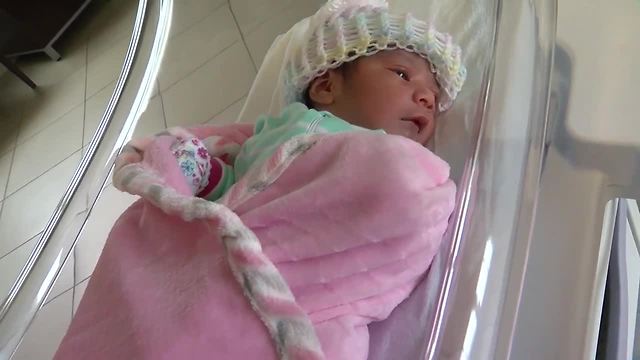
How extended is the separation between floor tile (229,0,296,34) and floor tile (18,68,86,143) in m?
0.36

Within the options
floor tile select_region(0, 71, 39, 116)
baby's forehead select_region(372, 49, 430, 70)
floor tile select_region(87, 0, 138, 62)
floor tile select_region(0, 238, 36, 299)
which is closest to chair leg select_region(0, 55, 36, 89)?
floor tile select_region(0, 71, 39, 116)

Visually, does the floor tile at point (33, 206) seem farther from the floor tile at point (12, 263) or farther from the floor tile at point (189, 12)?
the floor tile at point (189, 12)

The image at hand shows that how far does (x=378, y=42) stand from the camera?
2.50 ft

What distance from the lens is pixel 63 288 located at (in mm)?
925

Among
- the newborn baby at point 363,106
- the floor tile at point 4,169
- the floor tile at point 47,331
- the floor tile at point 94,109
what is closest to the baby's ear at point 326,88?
the newborn baby at point 363,106

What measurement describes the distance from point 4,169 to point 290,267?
3.15 ft

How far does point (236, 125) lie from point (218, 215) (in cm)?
28

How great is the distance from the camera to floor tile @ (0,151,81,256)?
1.16 metres

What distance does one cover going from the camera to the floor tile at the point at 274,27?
106cm

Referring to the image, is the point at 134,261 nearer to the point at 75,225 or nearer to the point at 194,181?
the point at 194,181

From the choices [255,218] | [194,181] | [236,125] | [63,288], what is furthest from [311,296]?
[63,288]

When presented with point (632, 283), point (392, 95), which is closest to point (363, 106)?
point (392, 95)

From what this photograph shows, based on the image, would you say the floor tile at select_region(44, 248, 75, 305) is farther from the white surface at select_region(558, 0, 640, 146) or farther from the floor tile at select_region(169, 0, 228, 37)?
the white surface at select_region(558, 0, 640, 146)

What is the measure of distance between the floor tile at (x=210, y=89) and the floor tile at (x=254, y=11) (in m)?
0.04
